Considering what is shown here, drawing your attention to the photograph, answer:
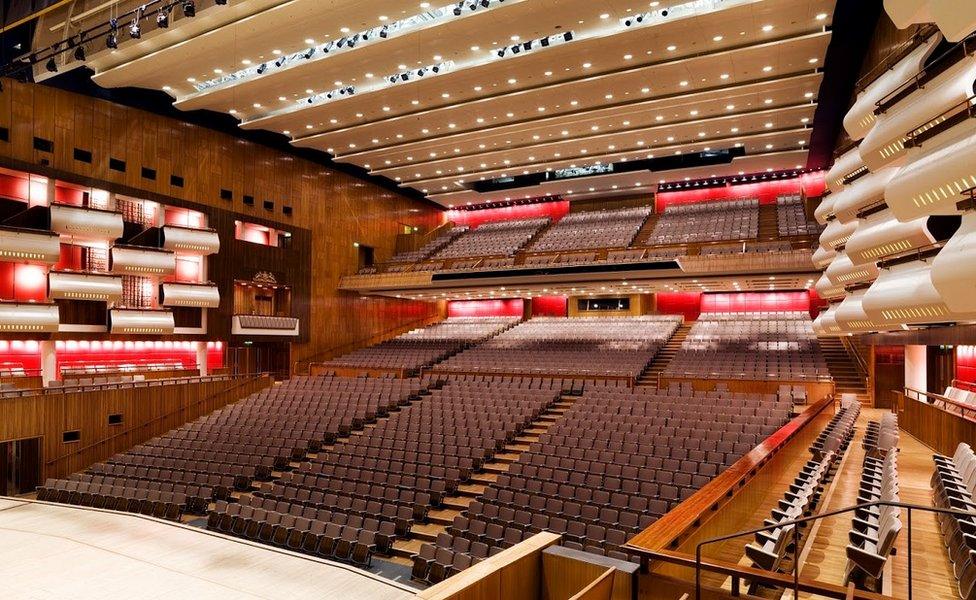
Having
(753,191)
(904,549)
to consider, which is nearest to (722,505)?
(904,549)

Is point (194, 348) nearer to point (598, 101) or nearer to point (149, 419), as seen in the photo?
point (149, 419)

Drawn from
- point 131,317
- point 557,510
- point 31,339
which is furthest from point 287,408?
point 557,510

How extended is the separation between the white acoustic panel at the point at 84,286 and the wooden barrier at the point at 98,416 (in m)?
1.94

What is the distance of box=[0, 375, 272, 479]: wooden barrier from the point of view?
33.8 ft

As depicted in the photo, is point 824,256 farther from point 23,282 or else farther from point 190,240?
point 23,282

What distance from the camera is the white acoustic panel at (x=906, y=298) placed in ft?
17.8

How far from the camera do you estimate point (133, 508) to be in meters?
7.88

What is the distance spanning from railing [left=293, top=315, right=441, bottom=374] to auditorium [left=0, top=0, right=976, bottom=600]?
16cm

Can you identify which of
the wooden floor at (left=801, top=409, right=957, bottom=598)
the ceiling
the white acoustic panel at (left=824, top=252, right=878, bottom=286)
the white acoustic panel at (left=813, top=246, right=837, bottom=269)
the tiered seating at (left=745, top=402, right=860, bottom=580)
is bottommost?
the wooden floor at (left=801, top=409, right=957, bottom=598)

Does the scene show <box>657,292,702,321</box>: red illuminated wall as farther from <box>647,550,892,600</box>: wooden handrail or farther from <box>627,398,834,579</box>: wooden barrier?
<box>647,550,892,600</box>: wooden handrail

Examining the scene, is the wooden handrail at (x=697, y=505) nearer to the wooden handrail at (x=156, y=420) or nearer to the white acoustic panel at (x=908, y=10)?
the white acoustic panel at (x=908, y=10)

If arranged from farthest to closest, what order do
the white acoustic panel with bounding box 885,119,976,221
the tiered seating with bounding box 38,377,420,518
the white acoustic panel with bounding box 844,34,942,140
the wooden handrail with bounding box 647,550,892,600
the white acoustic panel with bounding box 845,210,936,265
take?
the tiered seating with bounding box 38,377,420,518 → the white acoustic panel with bounding box 845,210,936,265 → the white acoustic panel with bounding box 844,34,942,140 → the white acoustic panel with bounding box 885,119,976,221 → the wooden handrail with bounding box 647,550,892,600

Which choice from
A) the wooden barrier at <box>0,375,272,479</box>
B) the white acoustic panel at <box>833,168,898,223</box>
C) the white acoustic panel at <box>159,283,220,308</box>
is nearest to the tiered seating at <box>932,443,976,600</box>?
the white acoustic panel at <box>833,168,898,223</box>

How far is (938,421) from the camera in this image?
29.5 ft
